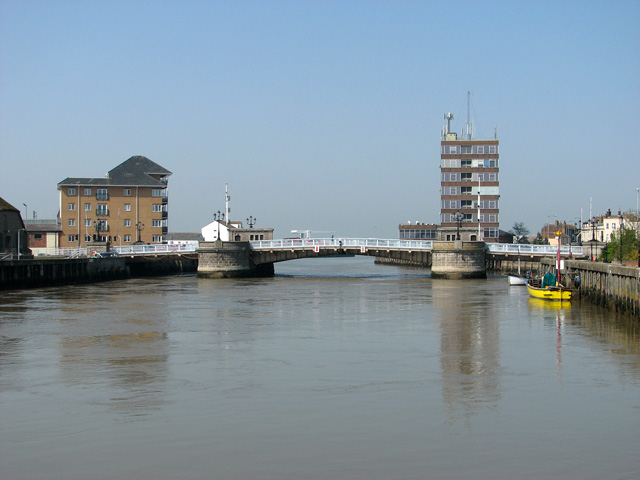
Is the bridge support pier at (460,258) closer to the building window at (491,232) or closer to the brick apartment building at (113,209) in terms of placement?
the building window at (491,232)

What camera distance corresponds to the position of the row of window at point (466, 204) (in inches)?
4358

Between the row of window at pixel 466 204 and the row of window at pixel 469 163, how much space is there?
4994 mm

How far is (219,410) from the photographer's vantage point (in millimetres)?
17516

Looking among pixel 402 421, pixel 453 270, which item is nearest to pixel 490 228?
pixel 453 270

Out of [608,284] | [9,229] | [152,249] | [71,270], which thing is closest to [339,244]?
[152,249]

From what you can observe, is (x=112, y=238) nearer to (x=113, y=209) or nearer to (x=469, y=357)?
(x=113, y=209)

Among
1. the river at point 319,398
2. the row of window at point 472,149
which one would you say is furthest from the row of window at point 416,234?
the river at point 319,398

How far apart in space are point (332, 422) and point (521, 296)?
40.1m

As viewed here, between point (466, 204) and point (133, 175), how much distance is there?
161ft

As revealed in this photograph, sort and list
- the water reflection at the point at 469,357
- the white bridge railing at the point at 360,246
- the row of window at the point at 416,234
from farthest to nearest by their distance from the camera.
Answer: the row of window at the point at 416,234, the white bridge railing at the point at 360,246, the water reflection at the point at 469,357

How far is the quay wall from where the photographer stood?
36781mm

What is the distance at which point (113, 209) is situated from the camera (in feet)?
367

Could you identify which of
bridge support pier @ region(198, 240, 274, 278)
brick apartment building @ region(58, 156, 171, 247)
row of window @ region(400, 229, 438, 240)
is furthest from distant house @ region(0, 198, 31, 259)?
row of window @ region(400, 229, 438, 240)

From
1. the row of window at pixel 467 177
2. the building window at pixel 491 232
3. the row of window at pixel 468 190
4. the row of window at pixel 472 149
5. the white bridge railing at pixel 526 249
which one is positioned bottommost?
the white bridge railing at pixel 526 249
